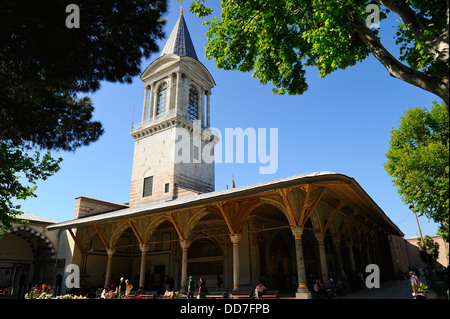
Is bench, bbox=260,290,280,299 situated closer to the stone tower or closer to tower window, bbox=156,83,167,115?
the stone tower

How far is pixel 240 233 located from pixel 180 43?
21.1 m

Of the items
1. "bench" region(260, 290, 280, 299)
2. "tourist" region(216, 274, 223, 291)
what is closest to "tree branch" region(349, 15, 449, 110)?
"bench" region(260, 290, 280, 299)

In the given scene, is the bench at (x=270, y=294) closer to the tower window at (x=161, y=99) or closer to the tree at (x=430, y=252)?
the tower window at (x=161, y=99)

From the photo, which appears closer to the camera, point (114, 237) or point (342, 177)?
point (342, 177)

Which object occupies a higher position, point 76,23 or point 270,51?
point 270,51

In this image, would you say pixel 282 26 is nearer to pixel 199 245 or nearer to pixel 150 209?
pixel 150 209

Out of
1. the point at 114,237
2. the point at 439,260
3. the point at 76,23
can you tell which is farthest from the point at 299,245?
the point at 439,260

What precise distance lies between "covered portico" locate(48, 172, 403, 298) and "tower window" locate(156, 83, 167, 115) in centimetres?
889

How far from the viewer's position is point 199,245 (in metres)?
17.9

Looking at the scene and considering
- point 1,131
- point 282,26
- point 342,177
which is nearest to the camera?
point 282,26

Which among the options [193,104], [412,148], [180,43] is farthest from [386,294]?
[180,43]
